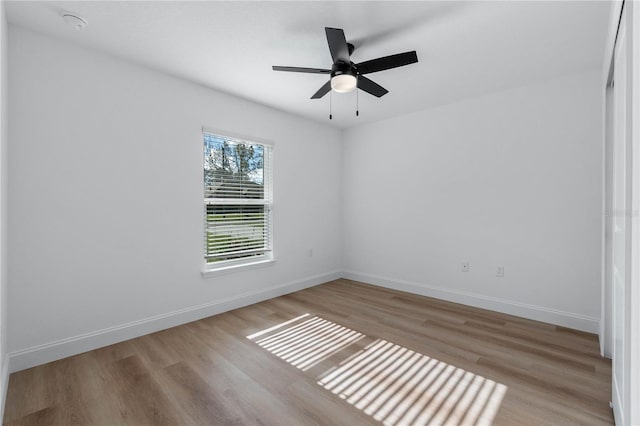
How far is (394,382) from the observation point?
6.91 ft

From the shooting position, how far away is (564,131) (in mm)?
3041

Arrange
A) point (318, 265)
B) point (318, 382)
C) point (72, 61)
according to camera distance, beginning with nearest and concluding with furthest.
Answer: point (318, 382) → point (72, 61) → point (318, 265)

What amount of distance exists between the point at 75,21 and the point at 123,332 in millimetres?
2553

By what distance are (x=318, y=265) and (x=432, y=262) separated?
1.72 metres

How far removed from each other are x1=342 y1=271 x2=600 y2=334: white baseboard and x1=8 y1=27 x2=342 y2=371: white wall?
2.05 m

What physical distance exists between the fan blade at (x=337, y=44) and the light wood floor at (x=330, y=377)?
2377 mm

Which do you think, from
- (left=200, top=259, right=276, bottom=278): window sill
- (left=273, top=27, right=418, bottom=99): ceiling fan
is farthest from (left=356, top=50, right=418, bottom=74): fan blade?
(left=200, top=259, right=276, bottom=278): window sill

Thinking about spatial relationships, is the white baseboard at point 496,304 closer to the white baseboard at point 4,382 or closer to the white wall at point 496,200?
the white wall at point 496,200

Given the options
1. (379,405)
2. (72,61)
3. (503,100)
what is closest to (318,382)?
(379,405)

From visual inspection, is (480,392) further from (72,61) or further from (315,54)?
(72,61)

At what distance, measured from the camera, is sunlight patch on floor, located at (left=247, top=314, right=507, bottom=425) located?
1796mm

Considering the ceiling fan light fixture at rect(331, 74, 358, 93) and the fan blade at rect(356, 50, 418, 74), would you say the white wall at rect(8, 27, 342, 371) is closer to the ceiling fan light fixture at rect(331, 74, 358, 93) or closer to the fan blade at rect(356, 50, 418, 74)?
the ceiling fan light fixture at rect(331, 74, 358, 93)

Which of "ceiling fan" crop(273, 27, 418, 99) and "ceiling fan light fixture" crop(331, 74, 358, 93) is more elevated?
"ceiling fan" crop(273, 27, 418, 99)

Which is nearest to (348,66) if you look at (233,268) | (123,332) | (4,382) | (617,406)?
(233,268)
